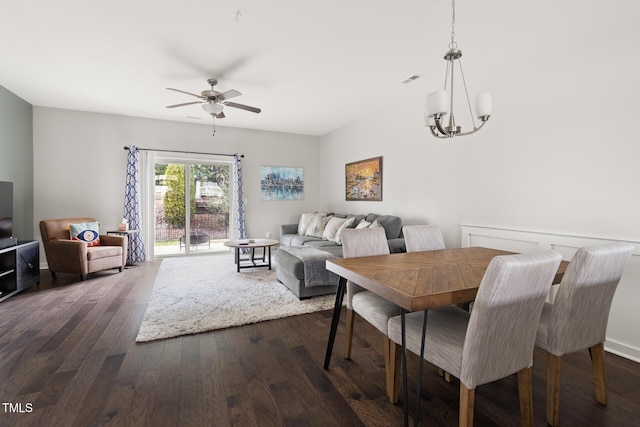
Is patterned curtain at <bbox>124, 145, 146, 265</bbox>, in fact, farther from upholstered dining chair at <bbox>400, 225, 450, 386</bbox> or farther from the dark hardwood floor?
upholstered dining chair at <bbox>400, 225, 450, 386</bbox>

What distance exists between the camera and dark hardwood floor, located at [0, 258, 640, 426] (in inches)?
62.2

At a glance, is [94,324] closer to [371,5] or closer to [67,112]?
[371,5]

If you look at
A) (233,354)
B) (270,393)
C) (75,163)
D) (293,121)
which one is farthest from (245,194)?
(270,393)

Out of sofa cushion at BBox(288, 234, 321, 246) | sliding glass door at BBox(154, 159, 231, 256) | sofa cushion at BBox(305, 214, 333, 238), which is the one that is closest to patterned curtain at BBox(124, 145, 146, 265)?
sliding glass door at BBox(154, 159, 231, 256)

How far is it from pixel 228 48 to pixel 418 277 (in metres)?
2.77

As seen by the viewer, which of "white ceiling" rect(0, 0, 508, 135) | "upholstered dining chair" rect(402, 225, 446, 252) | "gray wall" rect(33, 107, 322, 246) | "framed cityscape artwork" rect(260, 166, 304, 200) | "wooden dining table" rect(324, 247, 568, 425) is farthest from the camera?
"framed cityscape artwork" rect(260, 166, 304, 200)

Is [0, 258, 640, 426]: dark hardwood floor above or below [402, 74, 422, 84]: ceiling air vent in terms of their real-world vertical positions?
below

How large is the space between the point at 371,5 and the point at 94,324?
3602 mm

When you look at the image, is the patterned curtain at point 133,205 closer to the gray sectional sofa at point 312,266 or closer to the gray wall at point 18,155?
the gray wall at point 18,155

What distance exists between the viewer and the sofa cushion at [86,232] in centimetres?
434

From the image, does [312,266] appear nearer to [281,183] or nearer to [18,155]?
[281,183]

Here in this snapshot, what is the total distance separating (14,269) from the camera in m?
3.47

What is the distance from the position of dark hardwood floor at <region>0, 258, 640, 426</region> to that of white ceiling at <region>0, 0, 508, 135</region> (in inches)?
104

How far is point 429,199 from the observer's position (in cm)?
395
